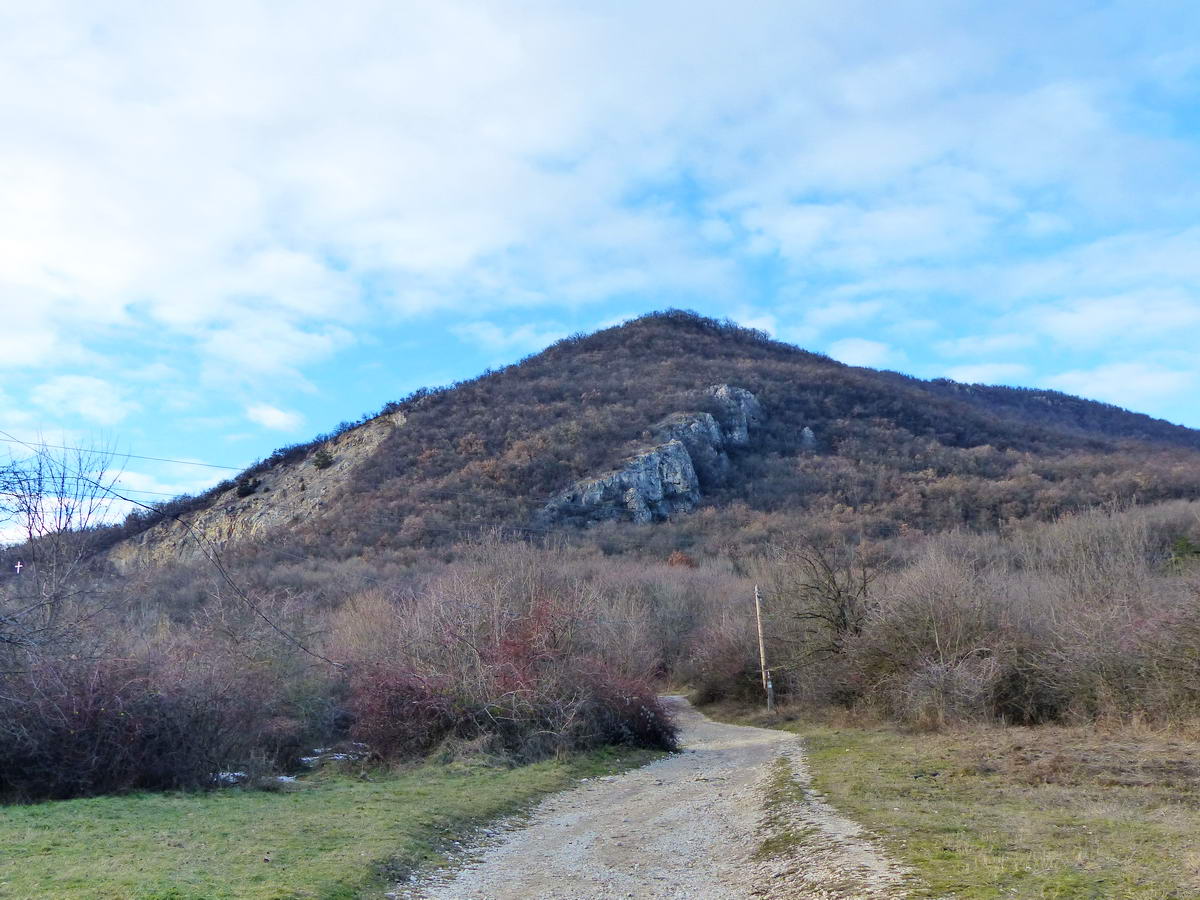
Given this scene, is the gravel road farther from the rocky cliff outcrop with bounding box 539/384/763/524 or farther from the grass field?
the rocky cliff outcrop with bounding box 539/384/763/524

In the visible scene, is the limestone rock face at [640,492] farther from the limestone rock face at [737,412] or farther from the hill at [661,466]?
the limestone rock face at [737,412]

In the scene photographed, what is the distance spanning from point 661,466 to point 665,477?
92 cm

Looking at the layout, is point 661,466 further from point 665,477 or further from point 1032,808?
point 1032,808

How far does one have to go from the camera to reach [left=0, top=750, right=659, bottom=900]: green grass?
9273 mm

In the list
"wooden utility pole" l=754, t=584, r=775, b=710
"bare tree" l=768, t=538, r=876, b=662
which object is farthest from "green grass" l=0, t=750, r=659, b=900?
"wooden utility pole" l=754, t=584, r=775, b=710

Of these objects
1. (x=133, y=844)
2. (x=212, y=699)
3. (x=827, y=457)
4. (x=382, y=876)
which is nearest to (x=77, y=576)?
(x=212, y=699)

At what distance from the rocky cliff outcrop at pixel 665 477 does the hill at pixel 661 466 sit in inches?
6.2

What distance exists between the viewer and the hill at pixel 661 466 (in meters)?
63.7

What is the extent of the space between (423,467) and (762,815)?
6082cm

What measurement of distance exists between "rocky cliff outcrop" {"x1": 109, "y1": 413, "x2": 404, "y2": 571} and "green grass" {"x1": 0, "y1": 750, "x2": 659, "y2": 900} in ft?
173

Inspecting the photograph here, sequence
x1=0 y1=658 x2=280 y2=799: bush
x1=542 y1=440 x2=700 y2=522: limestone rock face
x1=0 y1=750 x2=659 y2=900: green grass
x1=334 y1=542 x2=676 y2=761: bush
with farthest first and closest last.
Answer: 1. x1=542 y1=440 x2=700 y2=522: limestone rock face
2. x1=334 y1=542 x2=676 y2=761: bush
3. x1=0 y1=658 x2=280 y2=799: bush
4. x1=0 y1=750 x2=659 y2=900: green grass

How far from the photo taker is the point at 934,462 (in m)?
76.6

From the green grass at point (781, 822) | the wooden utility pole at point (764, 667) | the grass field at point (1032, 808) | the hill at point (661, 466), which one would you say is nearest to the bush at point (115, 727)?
the green grass at point (781, 822)

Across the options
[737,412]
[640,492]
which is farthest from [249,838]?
[737,412]
